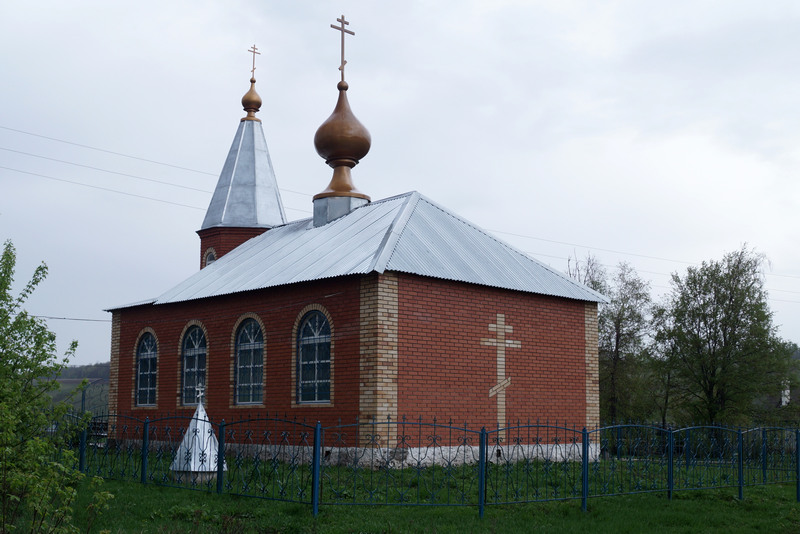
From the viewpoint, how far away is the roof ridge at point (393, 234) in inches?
533

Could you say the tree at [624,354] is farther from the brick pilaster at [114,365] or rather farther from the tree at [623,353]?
the brick pilaster at [114,365]

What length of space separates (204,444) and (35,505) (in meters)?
5.67

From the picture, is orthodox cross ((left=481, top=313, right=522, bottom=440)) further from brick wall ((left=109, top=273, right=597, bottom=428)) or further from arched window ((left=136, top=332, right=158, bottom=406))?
arched window ((left=136, top=332, right=158, bottom=406))

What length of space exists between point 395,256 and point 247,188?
10.7 metres

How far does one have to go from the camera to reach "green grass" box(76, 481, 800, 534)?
8867 mm

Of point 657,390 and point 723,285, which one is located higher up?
point 723,285

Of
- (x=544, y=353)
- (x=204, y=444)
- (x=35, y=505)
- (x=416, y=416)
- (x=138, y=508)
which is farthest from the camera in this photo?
(x=544, y=353)

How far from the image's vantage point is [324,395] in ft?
47.4

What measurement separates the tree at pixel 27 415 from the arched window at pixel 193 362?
8.24 meters

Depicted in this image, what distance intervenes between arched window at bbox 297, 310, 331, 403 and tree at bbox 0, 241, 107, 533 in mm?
5846

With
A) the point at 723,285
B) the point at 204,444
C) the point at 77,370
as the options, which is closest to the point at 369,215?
the point at 204,444

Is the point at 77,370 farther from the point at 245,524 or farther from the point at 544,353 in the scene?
the point at 245,524

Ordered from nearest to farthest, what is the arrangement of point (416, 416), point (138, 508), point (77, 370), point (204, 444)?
point (138, 508) < point (204, 444) < point (416, 416) < point (77, 370)

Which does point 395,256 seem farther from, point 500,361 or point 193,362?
point 193,362
